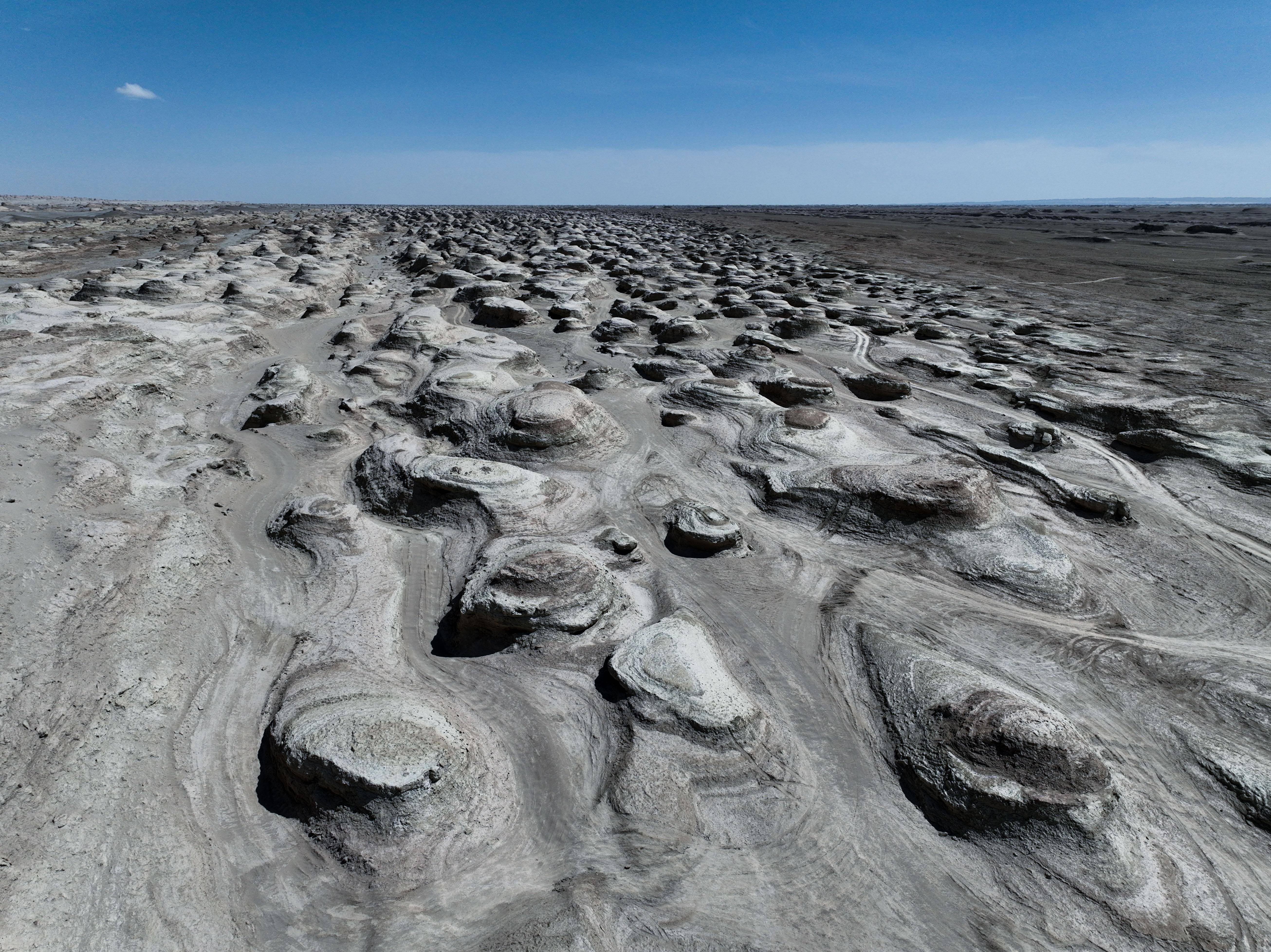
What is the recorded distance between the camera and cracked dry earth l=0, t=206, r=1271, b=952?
208cm

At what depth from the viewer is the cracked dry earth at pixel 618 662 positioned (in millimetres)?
2076

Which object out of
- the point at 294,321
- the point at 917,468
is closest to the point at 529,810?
the point at 917,468

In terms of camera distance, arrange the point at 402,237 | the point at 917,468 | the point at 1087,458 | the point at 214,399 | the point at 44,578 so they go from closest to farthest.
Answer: the point at 44,578 → the point at 917,468 → the point at 1087,458 → the point at 214,399 → the point at 402,237

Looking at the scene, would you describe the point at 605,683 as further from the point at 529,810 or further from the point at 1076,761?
the point at 1076,761

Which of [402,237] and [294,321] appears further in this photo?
[402,237]

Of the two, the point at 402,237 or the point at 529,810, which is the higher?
the point at 402,237

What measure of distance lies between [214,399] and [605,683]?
5.37m

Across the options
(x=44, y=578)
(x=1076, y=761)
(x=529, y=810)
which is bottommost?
(x=529, y=810)

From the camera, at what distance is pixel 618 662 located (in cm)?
292

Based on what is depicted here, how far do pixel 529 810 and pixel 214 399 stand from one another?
5.59 metres

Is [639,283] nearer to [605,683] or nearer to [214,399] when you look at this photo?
[214,399]

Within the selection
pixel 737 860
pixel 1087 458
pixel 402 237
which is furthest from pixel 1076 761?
pixel 402 237

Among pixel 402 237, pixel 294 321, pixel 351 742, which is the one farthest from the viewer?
pixel 402 237

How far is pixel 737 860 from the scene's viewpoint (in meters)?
2.21
